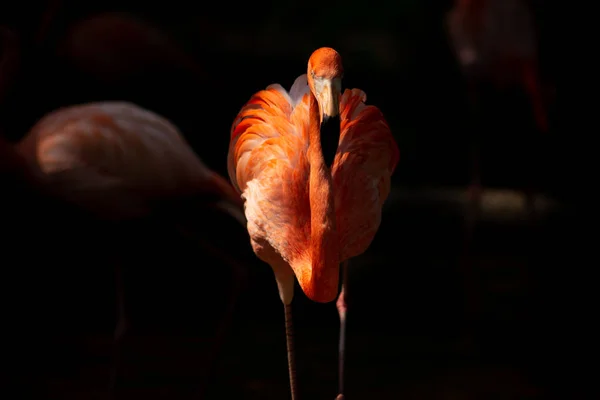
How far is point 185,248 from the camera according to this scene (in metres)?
5.04

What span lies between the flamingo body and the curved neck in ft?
0.06

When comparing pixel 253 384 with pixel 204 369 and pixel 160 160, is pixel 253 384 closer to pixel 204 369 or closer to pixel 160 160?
pixel 204 369

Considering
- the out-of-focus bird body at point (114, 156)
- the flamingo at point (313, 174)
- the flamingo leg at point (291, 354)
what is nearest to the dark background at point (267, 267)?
the out-of-focus bird body at point (114, 156)

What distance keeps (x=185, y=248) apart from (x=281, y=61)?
70.4 inches

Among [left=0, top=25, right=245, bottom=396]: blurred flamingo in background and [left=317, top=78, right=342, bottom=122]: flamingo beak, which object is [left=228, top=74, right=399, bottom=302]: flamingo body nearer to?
[left=317, top=78, right=342, bottom=122]: flamingo beak

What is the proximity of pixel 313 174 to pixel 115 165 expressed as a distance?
113 centimetres

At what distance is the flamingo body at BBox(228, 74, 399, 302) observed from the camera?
2.45m

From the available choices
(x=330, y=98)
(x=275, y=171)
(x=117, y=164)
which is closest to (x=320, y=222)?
(x=275, y=171)

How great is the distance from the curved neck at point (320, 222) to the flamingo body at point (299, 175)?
0.02 meters

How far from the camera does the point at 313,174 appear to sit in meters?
2.32

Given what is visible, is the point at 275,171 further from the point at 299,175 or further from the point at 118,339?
the point at 118,339

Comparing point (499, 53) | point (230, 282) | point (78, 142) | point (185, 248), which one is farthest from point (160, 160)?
point (499, 53)

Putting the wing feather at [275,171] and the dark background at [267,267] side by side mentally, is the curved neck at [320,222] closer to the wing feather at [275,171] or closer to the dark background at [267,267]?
the wing feather at [275,171]

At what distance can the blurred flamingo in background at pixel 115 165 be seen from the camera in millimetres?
3203
